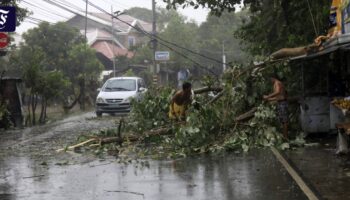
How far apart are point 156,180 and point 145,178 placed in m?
0.31

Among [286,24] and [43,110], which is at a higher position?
[286,24]

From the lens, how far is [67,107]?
32344mm

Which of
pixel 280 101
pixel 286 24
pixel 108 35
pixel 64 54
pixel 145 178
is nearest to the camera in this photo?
pixel 145 178

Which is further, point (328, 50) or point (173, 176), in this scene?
A: point (328, 50)

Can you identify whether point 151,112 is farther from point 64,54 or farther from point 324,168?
point 64,54

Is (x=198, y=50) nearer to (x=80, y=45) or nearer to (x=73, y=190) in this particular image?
(x=80, y=45)

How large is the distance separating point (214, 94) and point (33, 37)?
28563mm

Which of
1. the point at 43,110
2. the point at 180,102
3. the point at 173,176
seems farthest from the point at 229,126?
the point at 43,110

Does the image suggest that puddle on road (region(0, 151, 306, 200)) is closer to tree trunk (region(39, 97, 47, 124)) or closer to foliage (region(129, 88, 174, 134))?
foliage (region(129, 88, 174, 134))

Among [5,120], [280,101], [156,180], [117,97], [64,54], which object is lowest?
[156,180]

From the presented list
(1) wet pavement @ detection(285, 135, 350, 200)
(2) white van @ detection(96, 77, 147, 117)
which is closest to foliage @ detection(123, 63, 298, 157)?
(1) wet pavement @ detection(285, 135, 350, 200)

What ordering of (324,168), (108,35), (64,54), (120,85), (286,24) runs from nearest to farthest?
(324,168)
(286,24)
(120,85)
(64,54)
(108,35)

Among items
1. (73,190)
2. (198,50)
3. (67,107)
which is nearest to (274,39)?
(73,190)

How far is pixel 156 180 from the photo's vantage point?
31.3 feet
